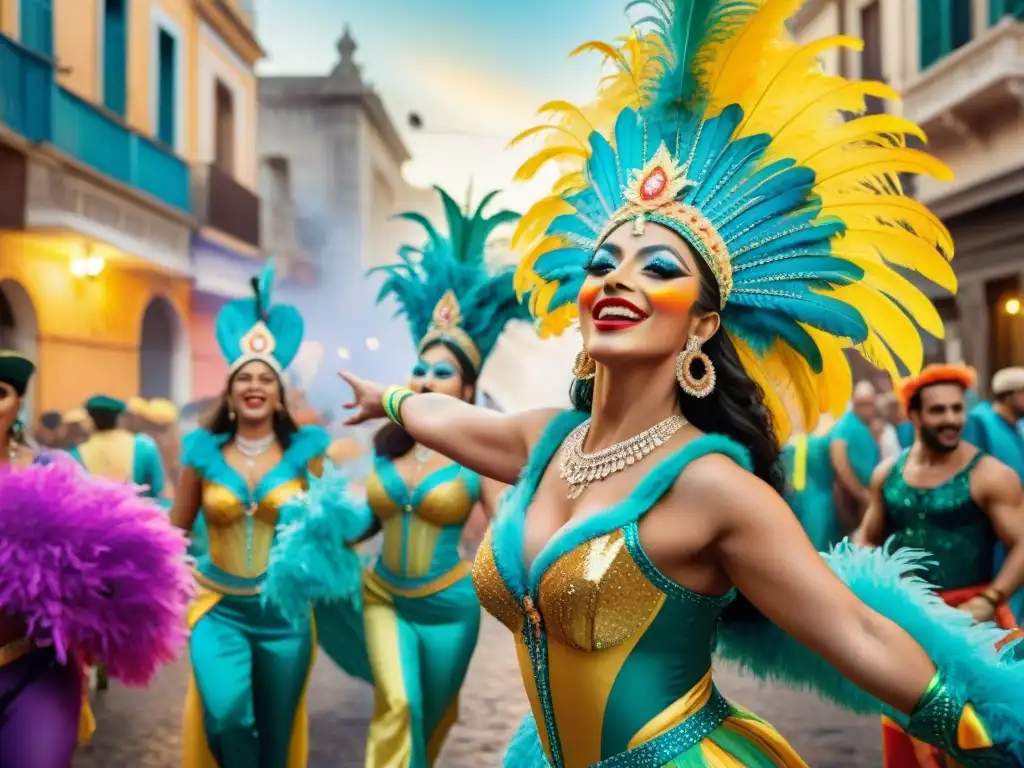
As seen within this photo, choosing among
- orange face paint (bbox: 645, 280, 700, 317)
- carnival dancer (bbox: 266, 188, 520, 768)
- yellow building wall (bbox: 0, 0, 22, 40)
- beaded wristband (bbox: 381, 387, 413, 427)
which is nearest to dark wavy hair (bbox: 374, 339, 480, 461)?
carnival dancer (bbox: 266, 188, 520, 768)

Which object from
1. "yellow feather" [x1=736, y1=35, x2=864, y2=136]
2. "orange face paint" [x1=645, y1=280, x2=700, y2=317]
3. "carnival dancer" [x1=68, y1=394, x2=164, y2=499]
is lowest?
"carnival dancer" [x1=68, y1=394, x2=164, y2=499]

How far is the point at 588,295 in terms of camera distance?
2.20 meters

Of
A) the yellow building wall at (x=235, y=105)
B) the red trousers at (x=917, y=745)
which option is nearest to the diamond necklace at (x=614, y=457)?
the red trousers at (x=917, y=745)

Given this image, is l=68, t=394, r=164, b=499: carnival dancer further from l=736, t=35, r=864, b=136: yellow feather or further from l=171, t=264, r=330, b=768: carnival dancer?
l=736, t=35, r=864, b=136: yellow feather

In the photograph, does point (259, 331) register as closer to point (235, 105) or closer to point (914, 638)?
point (914, 638)

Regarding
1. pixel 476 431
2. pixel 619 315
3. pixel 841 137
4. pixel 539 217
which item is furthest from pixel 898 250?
pixel 476 431

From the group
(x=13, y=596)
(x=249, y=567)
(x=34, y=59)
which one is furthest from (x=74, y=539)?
(x=34, y=59)

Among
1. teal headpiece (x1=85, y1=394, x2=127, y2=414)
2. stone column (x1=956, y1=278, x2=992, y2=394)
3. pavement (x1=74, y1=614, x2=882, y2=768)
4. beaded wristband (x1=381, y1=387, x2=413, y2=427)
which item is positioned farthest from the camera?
stone column (x1=956, y1=278, x2=992, y2=394)

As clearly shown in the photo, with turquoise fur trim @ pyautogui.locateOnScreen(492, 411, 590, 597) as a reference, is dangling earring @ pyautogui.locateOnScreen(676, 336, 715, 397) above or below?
above

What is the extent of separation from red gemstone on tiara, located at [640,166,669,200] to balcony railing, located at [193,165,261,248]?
12.2 m

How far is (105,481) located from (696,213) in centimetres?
203

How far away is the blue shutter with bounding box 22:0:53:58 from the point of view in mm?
9492

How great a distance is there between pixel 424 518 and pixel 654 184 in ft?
8.81

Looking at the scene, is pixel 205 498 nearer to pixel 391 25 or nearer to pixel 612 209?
pixel 612 209
